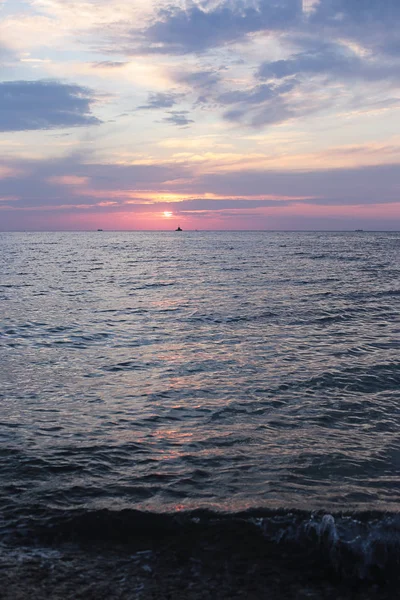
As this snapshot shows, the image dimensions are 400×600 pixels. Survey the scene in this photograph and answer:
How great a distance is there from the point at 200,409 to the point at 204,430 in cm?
116

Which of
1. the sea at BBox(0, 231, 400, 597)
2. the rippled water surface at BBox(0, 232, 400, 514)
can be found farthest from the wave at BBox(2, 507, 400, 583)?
the rippled water surface at BBox(0, 232, 400, 514)

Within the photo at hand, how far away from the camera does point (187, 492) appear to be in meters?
6.89

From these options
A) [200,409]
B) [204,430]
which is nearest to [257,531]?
[204,430]

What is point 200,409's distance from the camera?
1038 centimetres

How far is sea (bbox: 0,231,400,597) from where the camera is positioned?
6211 mm

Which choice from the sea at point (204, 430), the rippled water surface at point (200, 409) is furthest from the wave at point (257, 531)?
the rippled water surface at point (200, 409)

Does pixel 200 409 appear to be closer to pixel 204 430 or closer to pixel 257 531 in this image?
pixel 204 430

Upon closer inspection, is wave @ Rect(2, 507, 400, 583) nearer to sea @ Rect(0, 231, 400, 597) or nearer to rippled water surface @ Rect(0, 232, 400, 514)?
sea @ Rect(0, 231, 400, 597)

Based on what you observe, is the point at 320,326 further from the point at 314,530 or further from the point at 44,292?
the point at 44,292

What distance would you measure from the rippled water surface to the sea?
4 centimetres

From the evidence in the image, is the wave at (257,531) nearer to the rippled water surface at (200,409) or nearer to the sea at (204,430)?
the sea at (204,430)

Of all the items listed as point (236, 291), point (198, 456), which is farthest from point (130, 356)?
point (236, 291)

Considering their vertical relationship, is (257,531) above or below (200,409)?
below

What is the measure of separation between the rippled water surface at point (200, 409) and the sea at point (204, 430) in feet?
0.12
